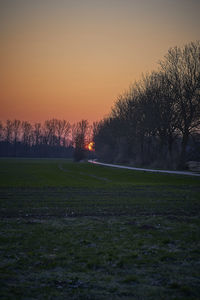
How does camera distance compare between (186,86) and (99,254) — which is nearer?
(99,254)

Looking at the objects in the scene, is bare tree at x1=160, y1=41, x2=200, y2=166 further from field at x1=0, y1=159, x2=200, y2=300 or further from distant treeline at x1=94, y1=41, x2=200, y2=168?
field at x1=0, y1=159, x2=200, y2=300

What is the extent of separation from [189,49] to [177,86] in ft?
20.4

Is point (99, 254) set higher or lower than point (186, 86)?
lower

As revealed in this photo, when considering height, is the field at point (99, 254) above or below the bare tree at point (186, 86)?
below

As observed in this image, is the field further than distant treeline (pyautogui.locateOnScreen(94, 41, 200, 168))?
No

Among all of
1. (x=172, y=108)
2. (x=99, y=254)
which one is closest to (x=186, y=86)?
(x=172, y=108)

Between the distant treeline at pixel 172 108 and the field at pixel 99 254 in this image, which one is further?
the distant treeline at pixel 172 108

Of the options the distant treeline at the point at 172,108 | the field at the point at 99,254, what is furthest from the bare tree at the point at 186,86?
the field at the point at 99,254

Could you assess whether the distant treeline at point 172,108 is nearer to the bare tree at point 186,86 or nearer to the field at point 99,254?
the bare tree at point 186,86

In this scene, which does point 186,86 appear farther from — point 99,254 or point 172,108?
point 99,254

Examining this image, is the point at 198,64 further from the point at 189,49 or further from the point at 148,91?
the point at 148,91

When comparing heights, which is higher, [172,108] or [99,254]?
[172,108]

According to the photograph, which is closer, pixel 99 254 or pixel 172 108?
pixel 99 254

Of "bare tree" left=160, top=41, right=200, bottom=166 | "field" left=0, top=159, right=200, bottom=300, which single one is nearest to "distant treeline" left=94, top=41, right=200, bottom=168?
"bare tree" left=160, top=41, right=200, bottom=166
